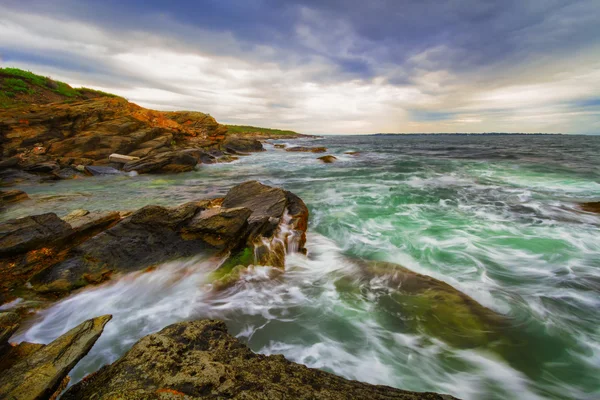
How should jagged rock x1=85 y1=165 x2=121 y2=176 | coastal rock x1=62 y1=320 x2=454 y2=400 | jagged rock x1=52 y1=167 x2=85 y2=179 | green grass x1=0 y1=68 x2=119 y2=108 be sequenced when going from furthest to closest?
green grass x1=0 y1=68 x2=119 y2=108, jagged rock x1=85 y1=165 x2=121 y2=176, jagged rock x1=52 y1=167 x2=85 y2=179, coastal rock x1=62 y1=320 x2=454 y2=400

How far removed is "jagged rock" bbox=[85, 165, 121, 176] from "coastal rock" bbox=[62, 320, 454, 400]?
65.7 ft

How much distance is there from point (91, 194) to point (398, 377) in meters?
14.4

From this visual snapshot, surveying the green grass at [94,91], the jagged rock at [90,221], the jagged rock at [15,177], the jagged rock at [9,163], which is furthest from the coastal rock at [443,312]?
the green grass at [94,91]

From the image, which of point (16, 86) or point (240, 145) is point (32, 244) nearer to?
point (16, 86)

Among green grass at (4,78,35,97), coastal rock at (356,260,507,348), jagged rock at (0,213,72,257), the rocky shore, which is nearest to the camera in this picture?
the rocky shore

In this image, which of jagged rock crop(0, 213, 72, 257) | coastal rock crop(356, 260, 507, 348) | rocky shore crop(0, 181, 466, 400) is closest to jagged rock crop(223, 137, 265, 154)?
rocky shore crop(0, 181, 466, 400)

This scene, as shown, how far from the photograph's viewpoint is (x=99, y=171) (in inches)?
708

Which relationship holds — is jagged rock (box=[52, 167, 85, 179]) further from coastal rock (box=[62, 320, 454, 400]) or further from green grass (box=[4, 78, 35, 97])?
coastal rock (box=[62, 320, 454, 400])

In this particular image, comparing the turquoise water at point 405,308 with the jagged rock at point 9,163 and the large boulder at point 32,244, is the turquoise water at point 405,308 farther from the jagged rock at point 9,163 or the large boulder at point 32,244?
the jagged rock at point 9,163

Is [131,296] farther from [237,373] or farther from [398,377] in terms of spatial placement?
[398,377]

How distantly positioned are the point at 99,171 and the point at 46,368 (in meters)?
20.1

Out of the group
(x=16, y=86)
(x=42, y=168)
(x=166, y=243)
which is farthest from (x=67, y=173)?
(x=16, y=86)

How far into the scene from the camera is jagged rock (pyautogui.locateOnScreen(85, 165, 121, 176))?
→ 1770cm

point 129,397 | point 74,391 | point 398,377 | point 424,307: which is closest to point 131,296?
point 74,391
